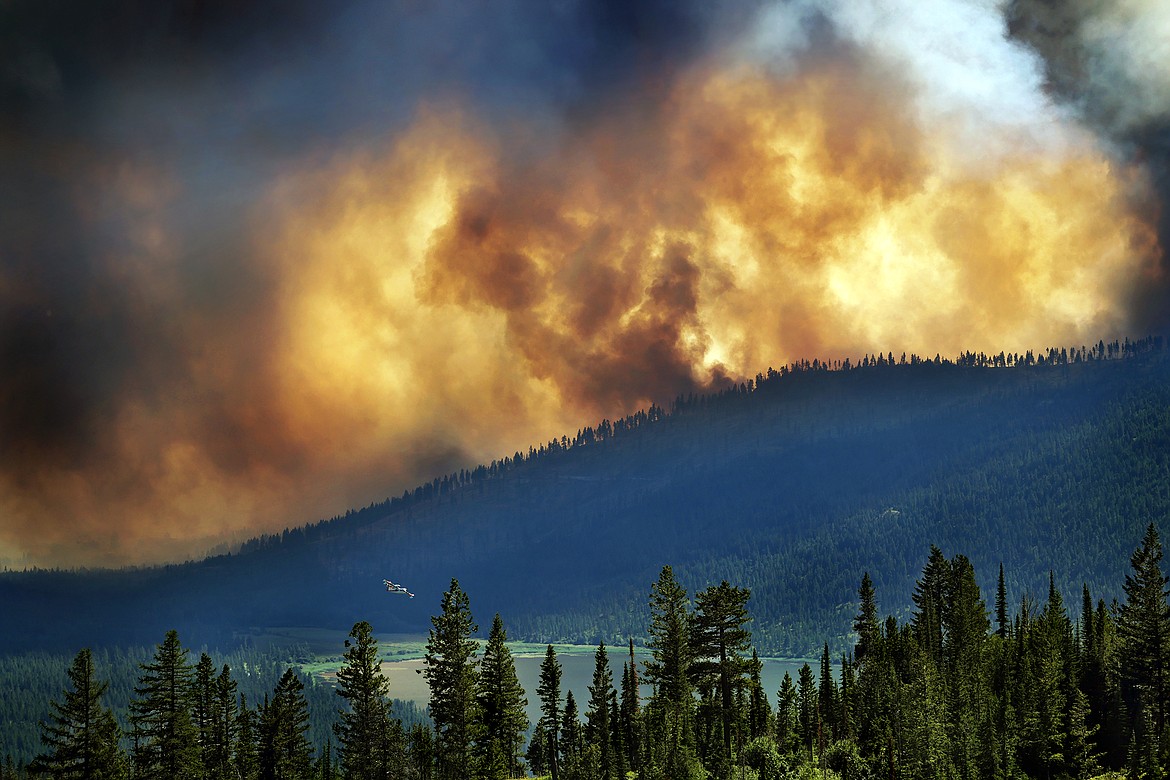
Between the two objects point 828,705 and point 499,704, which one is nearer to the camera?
point 499,704

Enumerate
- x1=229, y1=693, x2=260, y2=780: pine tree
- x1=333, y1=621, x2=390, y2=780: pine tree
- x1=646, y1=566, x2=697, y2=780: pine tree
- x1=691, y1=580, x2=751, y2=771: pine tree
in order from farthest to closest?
x1=229, y1=693, x2=260, y2=780: pine tree → x1=333, y1=621, x2=390, y2=780: pine tree → x1=646, y1=566, x2=697, y2=780: pine tree → x1=691, y1=580, x2=751, y2=771: pine tree

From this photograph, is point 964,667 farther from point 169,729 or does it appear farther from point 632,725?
point 169,729

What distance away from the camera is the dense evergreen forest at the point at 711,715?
97375 mm

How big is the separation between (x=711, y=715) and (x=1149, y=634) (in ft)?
133

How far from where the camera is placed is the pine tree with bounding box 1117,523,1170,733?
104125 mm

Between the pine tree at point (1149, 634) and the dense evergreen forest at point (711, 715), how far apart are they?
0.21 m

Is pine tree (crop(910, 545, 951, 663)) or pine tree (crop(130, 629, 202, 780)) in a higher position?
pine tree (crop(910, 545, 951, 663))

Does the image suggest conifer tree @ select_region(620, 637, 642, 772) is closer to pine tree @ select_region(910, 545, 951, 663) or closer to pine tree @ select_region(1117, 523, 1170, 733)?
pine tree @ select_region(910, 545, 951, 663)

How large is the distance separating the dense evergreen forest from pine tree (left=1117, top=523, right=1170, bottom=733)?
0.69 ft

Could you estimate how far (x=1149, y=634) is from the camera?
4168 inches

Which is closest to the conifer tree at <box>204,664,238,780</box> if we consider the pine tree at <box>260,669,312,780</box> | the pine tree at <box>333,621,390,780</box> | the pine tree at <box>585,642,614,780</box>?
the pine tree at <box>260,669,312,780</box>

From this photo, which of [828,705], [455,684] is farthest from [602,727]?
[828,705]

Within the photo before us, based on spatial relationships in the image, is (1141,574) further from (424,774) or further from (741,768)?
(424,774)

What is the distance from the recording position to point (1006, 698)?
109 m
